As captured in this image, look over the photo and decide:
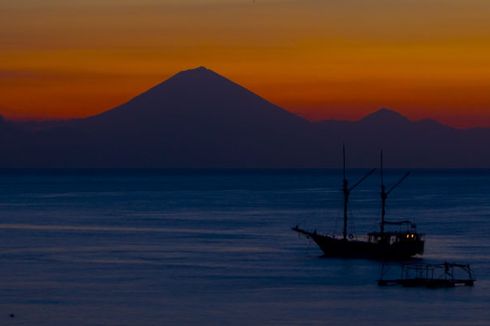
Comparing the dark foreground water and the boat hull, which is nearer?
the dark foreground water

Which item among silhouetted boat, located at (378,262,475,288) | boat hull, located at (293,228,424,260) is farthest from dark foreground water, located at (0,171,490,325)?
boat hull, located at (293,228,424,260)

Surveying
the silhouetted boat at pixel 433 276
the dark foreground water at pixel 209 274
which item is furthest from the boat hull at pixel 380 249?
the silhouetted boat at pixel 433 276

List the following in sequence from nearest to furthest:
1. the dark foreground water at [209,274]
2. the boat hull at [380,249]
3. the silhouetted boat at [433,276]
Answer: the dark foreground water at [209,274]
the silhouetted boat at [433,276]
the boat hull at [380,249]

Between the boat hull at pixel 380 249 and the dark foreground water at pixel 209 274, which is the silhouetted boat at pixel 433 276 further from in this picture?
the boat hull at pixel 380 249

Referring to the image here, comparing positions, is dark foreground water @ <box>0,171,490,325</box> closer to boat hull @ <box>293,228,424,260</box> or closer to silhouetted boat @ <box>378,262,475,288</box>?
silhouetted boat @ <box>378,262,475,288</box>

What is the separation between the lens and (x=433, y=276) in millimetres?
66562

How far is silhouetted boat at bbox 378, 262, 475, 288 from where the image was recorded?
200 feet

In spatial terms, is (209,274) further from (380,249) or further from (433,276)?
(380,249)

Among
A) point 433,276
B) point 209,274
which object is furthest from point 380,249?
point 209,274

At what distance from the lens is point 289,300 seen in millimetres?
55906

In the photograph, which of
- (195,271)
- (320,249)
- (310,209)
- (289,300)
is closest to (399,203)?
(310,209)

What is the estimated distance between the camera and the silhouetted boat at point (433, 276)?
60969 millimetres

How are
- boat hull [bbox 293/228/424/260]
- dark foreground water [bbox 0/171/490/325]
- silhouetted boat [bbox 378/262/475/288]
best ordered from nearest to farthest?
dark foreground water [bbox 0/171/490/325] → silhouetted boat [bbox 378/262/475/288] → boat hull [bbox 293/228/424/260]

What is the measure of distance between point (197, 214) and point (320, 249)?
49676 mm
